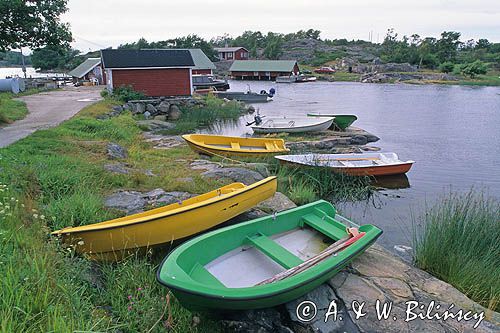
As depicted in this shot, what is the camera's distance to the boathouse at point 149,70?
2245 cm

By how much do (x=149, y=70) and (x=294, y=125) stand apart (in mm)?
9751

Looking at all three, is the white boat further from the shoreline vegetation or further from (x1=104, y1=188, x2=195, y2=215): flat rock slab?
(x1=104, y1=188, x2=195, y2=215): flat rock slab

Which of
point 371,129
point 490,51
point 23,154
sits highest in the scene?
point 490,51

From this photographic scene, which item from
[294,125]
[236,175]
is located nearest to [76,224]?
[236,175]

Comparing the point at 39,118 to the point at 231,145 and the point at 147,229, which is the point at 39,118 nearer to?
the point at 231,145

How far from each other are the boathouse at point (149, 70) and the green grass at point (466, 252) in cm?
1964

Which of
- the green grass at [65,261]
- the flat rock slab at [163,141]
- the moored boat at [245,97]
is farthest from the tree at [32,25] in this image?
the moored boat at [245,97]

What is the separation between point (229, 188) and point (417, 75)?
222ft

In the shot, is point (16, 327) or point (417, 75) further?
point (417, 75)

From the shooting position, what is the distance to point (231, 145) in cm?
1330

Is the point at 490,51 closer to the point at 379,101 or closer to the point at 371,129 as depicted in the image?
the point at 379,101

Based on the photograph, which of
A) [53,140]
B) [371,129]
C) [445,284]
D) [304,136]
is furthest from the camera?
[371,129]

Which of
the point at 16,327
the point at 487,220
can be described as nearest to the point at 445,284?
the point at 487,220

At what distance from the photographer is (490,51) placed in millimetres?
83500
